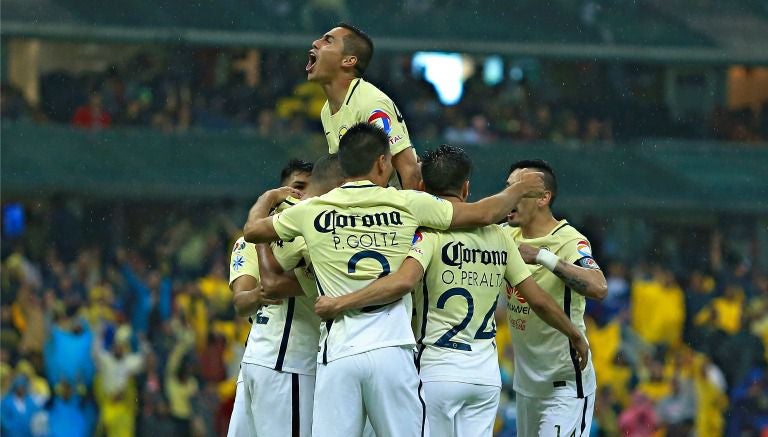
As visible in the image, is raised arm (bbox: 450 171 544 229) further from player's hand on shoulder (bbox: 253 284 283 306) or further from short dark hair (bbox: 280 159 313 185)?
short dark hair (bbox: 280 159 313 185)

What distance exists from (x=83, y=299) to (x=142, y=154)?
4.26 m

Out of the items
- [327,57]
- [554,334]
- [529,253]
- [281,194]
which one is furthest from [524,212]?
[281,194]

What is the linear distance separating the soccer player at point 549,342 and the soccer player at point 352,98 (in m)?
0.83

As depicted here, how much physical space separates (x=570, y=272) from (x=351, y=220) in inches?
62.5

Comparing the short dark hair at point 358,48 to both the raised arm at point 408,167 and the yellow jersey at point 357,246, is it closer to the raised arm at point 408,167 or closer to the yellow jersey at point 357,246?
the raised arm at point 408,167

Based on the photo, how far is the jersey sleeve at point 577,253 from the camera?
8930mm

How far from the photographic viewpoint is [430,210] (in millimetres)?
7766

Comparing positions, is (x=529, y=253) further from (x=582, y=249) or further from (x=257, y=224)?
(x=257, y=224)

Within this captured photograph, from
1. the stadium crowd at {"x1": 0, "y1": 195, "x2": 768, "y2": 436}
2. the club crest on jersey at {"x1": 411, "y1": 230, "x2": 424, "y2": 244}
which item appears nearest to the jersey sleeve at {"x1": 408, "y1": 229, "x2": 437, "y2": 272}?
the club crest on jersey at {"x1": 411, "y1": 230, "x2": 424, "y2": 244}

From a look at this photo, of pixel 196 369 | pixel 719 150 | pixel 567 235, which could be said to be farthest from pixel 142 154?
pixel 567 235

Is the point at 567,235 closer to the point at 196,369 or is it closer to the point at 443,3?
the point at 196,369

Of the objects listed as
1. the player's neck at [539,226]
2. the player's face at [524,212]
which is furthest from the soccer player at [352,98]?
the player's neck at [539,226]

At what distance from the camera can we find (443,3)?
25.3m

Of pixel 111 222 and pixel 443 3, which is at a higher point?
pixel 443 3
